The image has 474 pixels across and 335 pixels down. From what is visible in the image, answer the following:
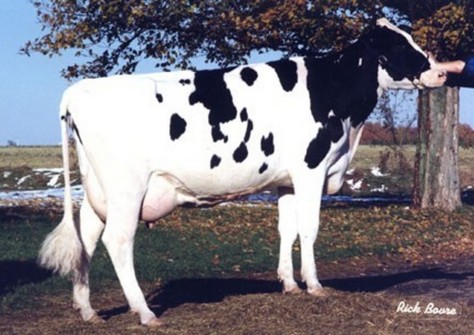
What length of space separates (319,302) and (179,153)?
2087mm

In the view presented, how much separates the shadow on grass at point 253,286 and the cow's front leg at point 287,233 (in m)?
0.85

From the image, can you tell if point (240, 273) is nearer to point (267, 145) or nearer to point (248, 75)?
point (267, 145)

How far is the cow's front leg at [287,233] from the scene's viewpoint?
10234 millimetres

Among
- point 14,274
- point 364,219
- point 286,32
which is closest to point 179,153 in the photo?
point 14,274

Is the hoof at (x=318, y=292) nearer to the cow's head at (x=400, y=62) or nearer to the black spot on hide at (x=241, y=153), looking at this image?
the black spot on hide at (x=241, y=153)

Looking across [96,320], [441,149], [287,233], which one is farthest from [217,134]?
[441,149]

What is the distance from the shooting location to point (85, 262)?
9.31 metres

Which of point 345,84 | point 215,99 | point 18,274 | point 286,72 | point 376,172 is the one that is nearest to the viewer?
point 215,99

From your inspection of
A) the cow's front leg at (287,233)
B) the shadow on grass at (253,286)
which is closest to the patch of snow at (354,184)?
the shadow on grass at (253,286)

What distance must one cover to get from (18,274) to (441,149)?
47.8 ft

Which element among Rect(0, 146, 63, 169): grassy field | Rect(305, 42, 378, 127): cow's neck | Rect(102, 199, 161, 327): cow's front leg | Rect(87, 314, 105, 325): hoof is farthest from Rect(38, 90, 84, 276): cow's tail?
Rect(0, 146, 63, 169): grassy field

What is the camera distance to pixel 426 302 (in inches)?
406

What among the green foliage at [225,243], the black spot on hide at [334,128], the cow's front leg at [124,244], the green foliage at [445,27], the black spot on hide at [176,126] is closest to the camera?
the cow's front leg at [124,244]

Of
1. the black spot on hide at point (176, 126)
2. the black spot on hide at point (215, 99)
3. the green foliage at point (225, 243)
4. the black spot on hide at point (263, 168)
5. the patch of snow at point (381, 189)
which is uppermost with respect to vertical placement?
the black spot on hide at point (215, 99)
